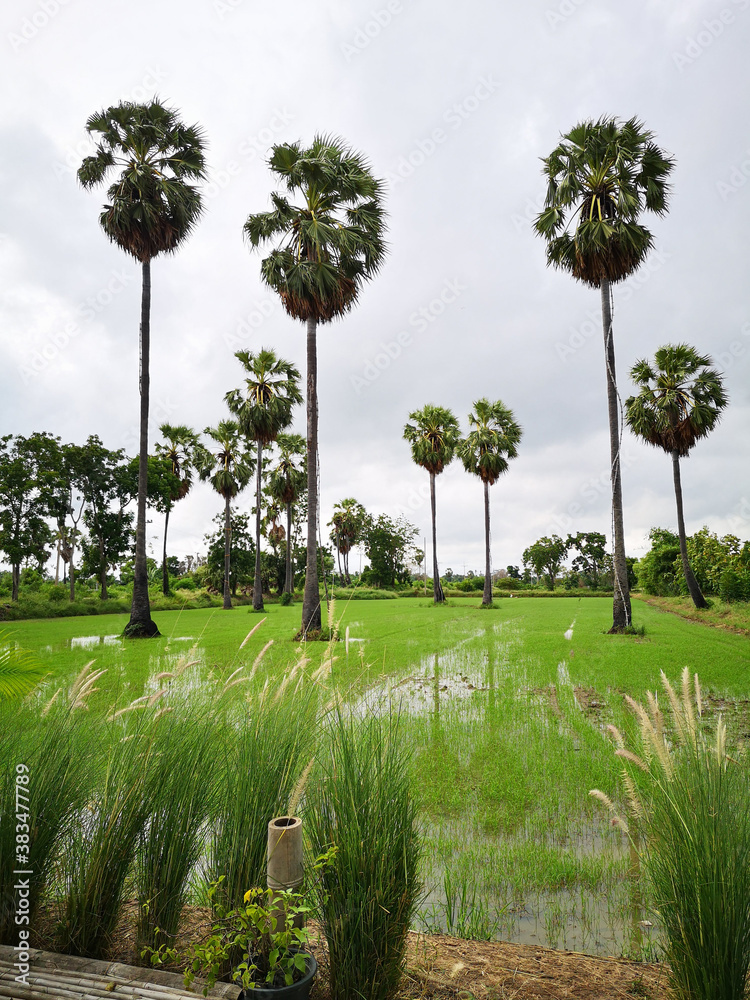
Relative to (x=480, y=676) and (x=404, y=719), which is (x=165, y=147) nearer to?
(x=480, y=676)

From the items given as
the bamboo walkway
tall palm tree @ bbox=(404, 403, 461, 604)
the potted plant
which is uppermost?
tall palm tree @ bbox=(404, 403, 461, 604)

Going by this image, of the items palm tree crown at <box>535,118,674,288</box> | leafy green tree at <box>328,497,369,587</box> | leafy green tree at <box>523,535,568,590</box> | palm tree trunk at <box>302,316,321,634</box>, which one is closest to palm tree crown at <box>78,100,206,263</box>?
palm tree trunk at <box>302,316,321,634</box>

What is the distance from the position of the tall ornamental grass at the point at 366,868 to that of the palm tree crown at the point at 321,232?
1741 centimetres

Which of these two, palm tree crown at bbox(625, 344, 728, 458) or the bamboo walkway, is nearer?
the bamboo walkway

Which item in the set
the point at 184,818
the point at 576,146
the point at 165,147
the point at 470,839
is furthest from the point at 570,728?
the point at 165,147

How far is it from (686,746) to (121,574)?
52084 mm

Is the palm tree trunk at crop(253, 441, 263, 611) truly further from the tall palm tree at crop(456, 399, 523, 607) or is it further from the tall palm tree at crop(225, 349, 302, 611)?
the tall palm tree at crop(456, 399, 523, 607)

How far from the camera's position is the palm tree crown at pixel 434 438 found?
40.4 metres

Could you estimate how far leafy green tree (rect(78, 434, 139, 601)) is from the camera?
3108cm

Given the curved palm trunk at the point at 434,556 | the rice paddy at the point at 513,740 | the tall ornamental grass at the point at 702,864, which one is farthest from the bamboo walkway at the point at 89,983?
the curved palm trunk at the point at 434,556

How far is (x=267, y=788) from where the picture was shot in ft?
8.28

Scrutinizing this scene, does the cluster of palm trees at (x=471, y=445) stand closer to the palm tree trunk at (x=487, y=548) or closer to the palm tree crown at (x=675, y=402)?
the palm tree trunk at (x=487, y=548)

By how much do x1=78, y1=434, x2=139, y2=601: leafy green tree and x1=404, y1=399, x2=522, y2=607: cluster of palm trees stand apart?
62.7ft

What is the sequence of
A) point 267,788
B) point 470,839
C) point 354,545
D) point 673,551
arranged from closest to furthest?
point 267,788
point 470,839
point 673,551
point 354,545
